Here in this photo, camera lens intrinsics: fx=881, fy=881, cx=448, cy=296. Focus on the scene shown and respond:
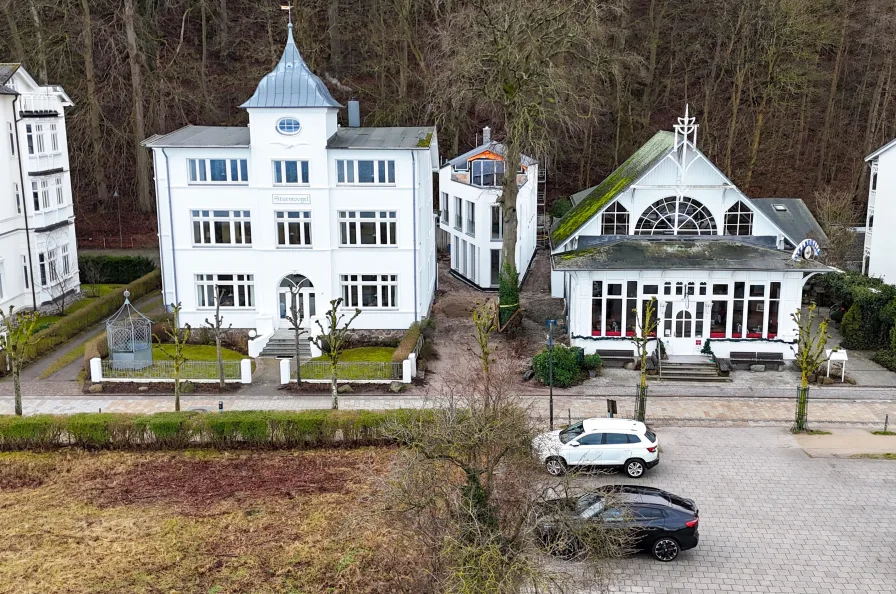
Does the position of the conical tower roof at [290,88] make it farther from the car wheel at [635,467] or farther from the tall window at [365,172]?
the car wheel at [635,467]

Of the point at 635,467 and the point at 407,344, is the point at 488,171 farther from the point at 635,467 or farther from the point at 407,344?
the point at 635,467

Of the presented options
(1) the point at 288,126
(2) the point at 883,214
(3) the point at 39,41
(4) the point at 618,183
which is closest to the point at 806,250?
(4) the point at 618,183

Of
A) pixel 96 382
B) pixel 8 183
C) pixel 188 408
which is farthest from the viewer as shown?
pixel 8 183

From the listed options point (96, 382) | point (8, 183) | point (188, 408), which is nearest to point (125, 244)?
point (8, 183)

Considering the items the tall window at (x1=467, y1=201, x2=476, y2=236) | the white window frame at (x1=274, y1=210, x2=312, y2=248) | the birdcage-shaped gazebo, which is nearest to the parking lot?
the white window frame at (x1=274, y1=210, x2=312, y2=248)

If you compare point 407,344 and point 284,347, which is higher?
→ point 407,344

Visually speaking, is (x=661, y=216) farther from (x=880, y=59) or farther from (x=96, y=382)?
(x=880, y=59)
